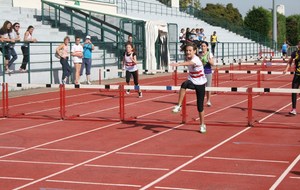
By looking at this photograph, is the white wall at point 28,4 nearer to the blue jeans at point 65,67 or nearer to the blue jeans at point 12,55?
the blue jeans at point 65,67

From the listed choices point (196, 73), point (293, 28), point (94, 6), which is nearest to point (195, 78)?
point (196, 73)

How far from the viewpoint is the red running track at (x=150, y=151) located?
9.27 meters

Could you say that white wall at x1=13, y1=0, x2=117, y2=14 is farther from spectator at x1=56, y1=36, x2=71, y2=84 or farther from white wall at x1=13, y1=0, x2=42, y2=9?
spectator at x1=56, y1=36, x2=71, y2=84

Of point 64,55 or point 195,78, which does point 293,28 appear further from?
point 195,78

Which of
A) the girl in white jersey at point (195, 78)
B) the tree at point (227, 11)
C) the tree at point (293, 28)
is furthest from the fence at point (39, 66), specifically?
the tree at point (293, 28)

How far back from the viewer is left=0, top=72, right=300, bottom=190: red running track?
365 inches

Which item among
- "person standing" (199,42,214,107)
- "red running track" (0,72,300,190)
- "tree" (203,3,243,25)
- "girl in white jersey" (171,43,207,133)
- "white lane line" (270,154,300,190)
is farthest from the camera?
"tree" (203,3,243,25)

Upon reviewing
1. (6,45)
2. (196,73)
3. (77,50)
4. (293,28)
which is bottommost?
(196,73)

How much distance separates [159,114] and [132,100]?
3687mm

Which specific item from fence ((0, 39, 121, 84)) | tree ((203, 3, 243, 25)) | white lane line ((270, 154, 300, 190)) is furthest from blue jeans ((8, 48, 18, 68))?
tree ((203, 3, 243, 25))

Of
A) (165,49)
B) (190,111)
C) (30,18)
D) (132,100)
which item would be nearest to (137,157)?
(190,111)

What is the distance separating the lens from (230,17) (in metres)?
91.2

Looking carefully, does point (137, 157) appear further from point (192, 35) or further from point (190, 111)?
point (192, 35)

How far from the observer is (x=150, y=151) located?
11594 millimetres
